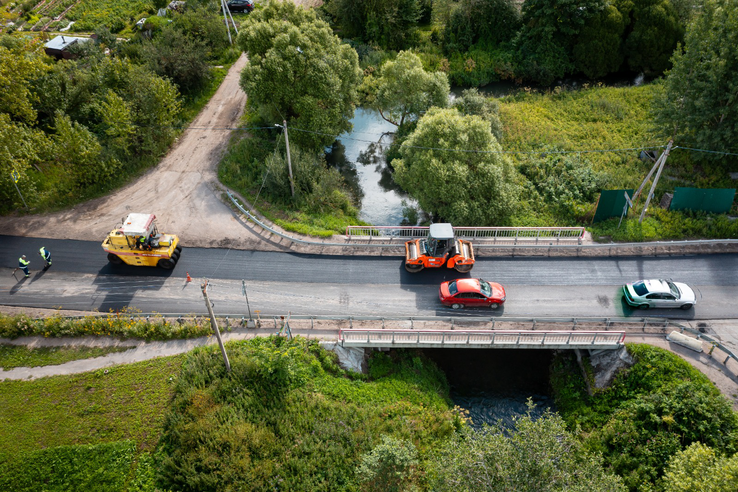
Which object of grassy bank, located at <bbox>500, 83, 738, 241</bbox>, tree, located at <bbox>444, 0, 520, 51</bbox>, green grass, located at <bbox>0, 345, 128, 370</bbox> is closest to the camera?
green grass, located at <bbox>0, 345, 128, 370</bbox>

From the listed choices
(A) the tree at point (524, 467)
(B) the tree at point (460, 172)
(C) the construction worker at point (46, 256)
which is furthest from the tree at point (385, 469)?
(C) the construction worker at point (46, 256)

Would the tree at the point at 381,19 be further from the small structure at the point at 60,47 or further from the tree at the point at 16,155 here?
the tree at the point at 16,155

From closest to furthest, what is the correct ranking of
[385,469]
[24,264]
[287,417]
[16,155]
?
[385,469], [287,417], [24,264], [16,155]

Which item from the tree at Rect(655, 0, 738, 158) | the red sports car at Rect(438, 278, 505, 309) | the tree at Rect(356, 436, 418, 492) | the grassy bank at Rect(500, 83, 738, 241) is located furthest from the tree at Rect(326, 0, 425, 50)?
the tree at Rect(356, 436, 418, 492)

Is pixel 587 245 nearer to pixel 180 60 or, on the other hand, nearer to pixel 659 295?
pixel 659 295

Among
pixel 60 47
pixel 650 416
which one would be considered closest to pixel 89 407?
pixel 650 416

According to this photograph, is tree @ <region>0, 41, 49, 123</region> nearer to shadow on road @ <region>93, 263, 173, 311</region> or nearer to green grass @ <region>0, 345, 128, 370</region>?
shadow on road @ <region>93, 263, 173, 311</region>

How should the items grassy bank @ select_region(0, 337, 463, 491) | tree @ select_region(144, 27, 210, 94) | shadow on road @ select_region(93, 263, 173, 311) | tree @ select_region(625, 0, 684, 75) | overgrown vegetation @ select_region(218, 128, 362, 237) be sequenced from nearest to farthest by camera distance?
1. grassy bank @ select_region(0, 337, 463, 491)
2. shadow on road @ select_region(93, 263, 173, 311)
3. overgrown vegetation @ select_region(218, 128, 362, 237)
4. tree @ select_region(144, 27, 210, 94)
5. tree @ select_region(625, 0, 684, 75)

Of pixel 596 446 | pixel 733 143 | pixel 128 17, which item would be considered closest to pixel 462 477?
pixel 596 446
